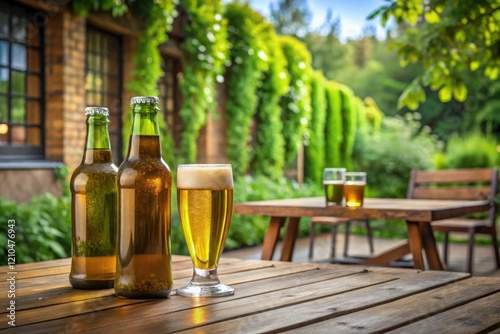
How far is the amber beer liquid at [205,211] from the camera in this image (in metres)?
1.13

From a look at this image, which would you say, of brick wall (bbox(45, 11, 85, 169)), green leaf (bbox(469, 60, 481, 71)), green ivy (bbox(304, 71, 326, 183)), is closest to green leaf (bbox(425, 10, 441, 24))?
green leaf (bbox(469, 60, 481, 71))

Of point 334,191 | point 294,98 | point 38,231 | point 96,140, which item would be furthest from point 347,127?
point 96,140

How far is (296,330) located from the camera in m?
0.90

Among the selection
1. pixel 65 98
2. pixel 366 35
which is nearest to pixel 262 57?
pixel 65 98

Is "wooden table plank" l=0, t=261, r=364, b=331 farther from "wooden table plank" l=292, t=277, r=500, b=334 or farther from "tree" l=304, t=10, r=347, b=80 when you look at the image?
"tree" l=304, t=10, r=347, b=80

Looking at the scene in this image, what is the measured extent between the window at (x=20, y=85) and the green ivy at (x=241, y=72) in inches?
104

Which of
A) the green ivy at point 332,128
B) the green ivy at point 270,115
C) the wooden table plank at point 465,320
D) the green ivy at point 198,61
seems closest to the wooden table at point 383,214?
the wooden table plank at point 465,320

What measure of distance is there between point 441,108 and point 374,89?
435cm

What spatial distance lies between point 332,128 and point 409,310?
9368mm

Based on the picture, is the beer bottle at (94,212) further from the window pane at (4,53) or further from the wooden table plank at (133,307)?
the window pane at (4,53)

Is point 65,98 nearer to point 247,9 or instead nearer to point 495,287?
point 247,9

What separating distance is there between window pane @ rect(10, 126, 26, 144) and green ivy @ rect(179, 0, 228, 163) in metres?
1.86

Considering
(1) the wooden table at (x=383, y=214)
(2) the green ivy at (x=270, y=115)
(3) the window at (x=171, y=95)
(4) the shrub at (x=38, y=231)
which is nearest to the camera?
(1) the wooden table at (x=383, y=214)

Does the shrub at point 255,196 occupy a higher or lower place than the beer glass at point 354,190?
lower
